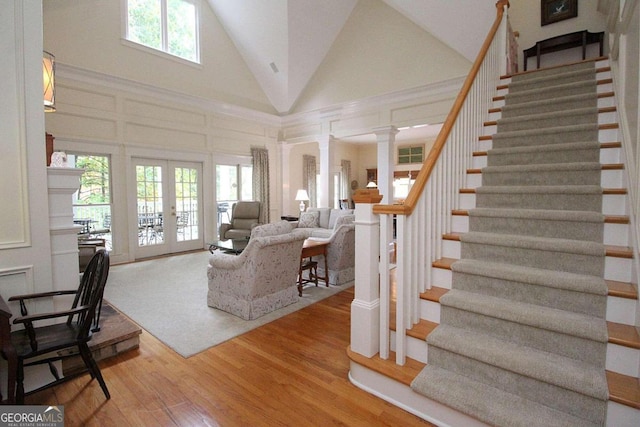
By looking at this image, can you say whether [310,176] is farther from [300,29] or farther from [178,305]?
[178,305]

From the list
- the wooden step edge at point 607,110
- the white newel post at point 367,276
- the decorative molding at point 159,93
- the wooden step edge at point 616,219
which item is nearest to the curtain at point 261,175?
the decorative molding at point 159,93

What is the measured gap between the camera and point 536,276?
1.84 meters

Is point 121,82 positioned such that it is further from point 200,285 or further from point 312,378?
point 312,378

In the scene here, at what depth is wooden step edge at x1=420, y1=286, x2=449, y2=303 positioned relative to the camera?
2020mm

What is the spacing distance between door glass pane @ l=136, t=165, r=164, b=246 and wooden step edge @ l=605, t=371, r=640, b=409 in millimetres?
6797

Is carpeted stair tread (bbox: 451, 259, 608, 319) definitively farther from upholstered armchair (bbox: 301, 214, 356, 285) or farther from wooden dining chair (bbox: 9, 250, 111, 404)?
wooden dining chair (bbox: 9, 250, 111, 404)

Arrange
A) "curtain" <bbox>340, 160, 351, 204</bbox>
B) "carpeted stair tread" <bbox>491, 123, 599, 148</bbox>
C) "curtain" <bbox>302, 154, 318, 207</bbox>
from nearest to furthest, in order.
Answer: "carpeted stair tread" <bbox>491, 123, 599, 148</bbox> → "curtain" <bbox>302, 154, 318, 207</bbox> → "curtain" <bbox>340, 160, 351, 204</bbox>

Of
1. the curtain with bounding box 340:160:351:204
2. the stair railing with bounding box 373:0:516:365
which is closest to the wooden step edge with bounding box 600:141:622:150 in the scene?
the stair railing with bounding box 373:0:516:365

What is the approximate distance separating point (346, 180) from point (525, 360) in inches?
444

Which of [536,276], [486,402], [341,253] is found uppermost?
[536,276]

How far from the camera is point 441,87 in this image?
604 cm

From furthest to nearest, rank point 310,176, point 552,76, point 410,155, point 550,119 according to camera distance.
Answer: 1. point 410,155
2. point 310,176
3. point 552,76
4. point 550,119

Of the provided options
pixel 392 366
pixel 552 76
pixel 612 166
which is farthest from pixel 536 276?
pixel 552 76

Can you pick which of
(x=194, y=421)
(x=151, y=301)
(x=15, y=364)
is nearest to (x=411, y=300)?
(x=194, y=421)
